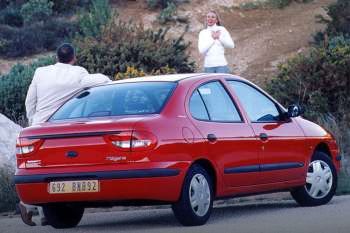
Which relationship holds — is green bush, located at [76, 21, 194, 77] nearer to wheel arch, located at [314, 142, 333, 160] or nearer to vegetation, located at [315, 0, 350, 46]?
vegetation, located at [315, 0, 350, 46]

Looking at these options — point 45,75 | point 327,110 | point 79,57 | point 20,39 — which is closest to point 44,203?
point 45,75

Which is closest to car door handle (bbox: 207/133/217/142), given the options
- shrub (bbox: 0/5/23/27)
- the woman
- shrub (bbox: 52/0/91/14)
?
the woman

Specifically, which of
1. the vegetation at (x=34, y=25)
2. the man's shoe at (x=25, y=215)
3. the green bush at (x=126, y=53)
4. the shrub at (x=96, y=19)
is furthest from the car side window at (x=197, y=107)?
the vegetation at (x=34, y=25)

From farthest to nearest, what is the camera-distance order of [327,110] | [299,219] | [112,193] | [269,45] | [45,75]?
[269,45], [327,110], [45,75], [299,219], [112,193]

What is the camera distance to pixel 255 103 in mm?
11977

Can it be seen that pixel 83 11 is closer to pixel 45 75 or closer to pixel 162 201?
pixel 45 75

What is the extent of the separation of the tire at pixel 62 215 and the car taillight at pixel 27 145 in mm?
639

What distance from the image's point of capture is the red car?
10.1m

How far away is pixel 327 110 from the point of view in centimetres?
1894

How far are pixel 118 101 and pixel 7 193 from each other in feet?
11.2

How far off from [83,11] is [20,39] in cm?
243

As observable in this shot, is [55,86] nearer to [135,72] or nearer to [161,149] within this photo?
[161,149]

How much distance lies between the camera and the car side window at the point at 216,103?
36.2ft

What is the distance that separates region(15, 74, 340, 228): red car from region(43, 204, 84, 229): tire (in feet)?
0.04
